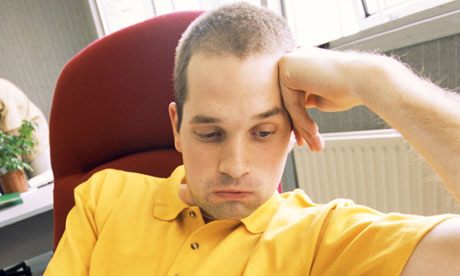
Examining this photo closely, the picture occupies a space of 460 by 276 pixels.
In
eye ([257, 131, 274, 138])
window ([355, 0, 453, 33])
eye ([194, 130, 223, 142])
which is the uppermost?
window ([355, 0, 453, 33])

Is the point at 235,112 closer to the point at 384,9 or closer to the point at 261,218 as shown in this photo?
the point at 261,218

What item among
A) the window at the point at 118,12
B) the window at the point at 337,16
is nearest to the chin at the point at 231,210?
the window at the point at 337,16

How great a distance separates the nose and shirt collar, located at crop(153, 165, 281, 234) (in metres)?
0.15

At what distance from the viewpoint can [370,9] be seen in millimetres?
1545

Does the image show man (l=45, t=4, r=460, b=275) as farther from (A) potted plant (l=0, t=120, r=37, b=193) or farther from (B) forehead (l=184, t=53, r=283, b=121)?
(A) potted plant (l=0, t=120, r=37, b=193)

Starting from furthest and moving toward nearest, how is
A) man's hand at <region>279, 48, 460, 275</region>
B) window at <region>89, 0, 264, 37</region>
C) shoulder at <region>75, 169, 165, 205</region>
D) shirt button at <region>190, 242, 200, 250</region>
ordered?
window at <region>89, 0, 264, 37</region> < shoulder at <region>75, 169, 165, 205</region> < shirt button at <region>190, 242, 200, 250</region> < man's hand at <region>279, 48, 460, 275</region>

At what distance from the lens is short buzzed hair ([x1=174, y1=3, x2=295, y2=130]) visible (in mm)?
647

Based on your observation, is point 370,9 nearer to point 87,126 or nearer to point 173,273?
point 87,126

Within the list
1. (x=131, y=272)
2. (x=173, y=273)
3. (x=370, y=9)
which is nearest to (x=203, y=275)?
(x=173, y=273)

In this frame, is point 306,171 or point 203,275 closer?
point 203,275

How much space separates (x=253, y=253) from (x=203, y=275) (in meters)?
0.11

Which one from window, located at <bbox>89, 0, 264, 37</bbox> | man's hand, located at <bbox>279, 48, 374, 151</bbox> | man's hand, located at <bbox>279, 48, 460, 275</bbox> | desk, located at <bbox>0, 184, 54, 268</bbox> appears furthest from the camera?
window, located at <bbox>89, 0, 264, 37</bbox>

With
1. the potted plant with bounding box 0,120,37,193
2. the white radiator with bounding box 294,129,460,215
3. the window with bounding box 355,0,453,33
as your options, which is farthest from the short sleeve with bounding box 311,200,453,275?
the potted plant with bounding box 0,120,37,193

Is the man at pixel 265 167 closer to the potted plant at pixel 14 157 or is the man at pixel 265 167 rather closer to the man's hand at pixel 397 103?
the man's hand at pixel 397 103
